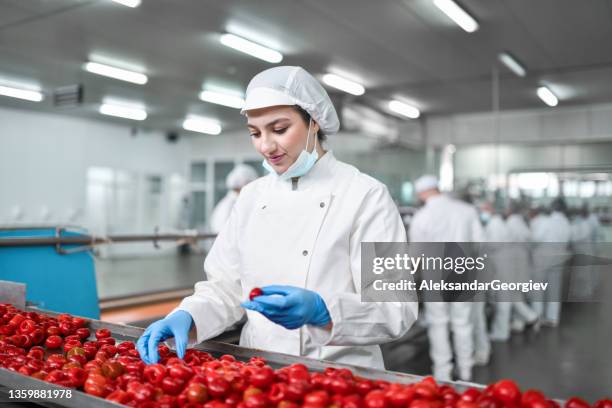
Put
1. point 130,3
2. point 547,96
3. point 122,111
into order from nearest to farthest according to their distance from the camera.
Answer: point 130,3, point 547,96, point 122,111

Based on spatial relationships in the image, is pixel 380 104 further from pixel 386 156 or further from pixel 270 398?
pixel 270 398

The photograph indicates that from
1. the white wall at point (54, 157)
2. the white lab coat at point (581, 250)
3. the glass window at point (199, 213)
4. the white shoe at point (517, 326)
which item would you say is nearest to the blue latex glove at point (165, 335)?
the white lab coat at point (581, 250)

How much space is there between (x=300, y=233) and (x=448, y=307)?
3674 mm

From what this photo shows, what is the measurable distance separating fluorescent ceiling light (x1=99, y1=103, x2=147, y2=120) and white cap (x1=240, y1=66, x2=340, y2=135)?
9.89m

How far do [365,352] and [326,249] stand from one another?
37cm

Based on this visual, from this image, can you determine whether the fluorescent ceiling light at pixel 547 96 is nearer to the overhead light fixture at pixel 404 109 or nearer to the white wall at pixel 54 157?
the overhead light fixture at pixel 404 109

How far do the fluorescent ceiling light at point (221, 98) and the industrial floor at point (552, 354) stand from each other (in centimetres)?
371

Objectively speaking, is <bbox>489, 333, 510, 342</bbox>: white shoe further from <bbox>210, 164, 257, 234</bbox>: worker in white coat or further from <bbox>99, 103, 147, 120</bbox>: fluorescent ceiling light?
<bbox>99, 103, 147, 120</bbox>: fluorescent ceiling light

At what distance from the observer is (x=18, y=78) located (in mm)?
8617

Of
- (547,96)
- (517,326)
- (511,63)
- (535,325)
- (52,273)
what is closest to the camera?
(52,273)

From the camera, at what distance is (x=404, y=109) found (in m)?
10.0

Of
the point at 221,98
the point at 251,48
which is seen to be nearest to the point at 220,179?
the point at 221,98

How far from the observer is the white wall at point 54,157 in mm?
11211

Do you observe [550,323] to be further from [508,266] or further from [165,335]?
[165,335]
